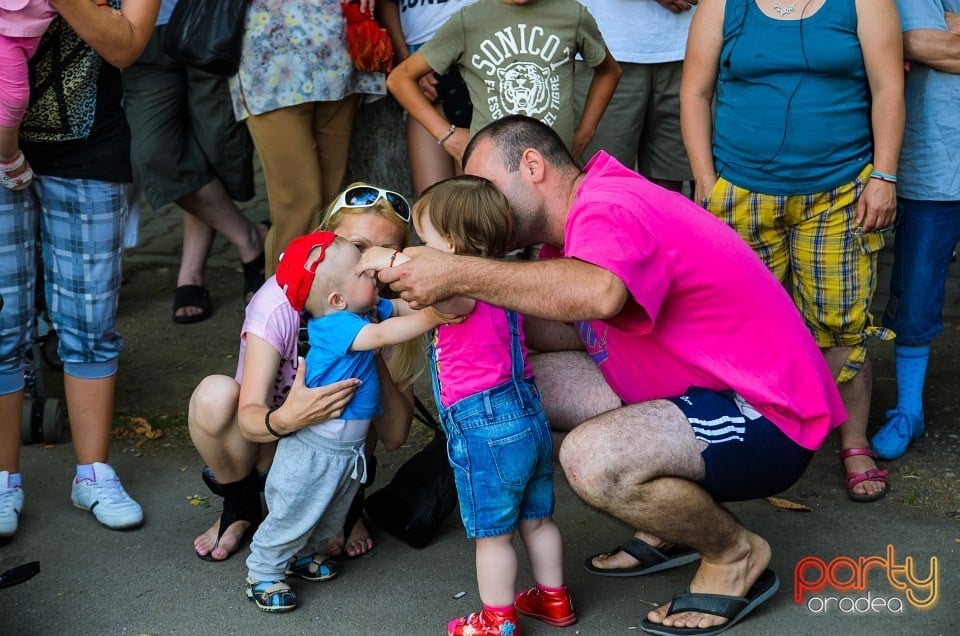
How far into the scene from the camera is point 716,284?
115 inches

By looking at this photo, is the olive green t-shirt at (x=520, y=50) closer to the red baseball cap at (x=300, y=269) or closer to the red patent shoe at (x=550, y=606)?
the red baseball cap at (x=300, y=269)

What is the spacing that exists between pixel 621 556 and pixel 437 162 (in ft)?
6.33

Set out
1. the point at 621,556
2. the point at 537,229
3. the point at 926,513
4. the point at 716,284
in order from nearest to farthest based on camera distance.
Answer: the point at 716,284, the point at 537,229, the point at 621,556, the point at 926,513

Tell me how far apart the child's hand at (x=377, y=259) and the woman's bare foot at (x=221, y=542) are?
1002 mm

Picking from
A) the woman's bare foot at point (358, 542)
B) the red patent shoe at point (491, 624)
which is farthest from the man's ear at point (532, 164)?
the woman's bare foot at point (358, 542)

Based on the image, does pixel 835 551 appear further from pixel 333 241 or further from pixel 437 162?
pixel 437 162

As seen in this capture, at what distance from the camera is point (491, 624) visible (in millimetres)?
2996

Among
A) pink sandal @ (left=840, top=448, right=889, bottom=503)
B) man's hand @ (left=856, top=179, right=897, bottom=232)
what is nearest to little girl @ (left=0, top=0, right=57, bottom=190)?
man's hand @ (left=856, top=179, right=897, bottom=232)

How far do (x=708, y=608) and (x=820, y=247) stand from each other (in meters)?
1.32

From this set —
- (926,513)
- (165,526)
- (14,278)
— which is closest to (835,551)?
(926,513)

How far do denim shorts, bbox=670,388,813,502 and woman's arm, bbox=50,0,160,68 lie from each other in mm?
1813

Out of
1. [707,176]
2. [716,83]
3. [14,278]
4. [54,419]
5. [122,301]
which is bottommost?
[122,301]

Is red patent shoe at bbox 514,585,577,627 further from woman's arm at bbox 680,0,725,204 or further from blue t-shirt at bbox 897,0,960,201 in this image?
blue t-shirt at bbox 897,0,960,201

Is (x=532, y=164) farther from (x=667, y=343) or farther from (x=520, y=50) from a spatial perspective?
(x=520, y=50)
